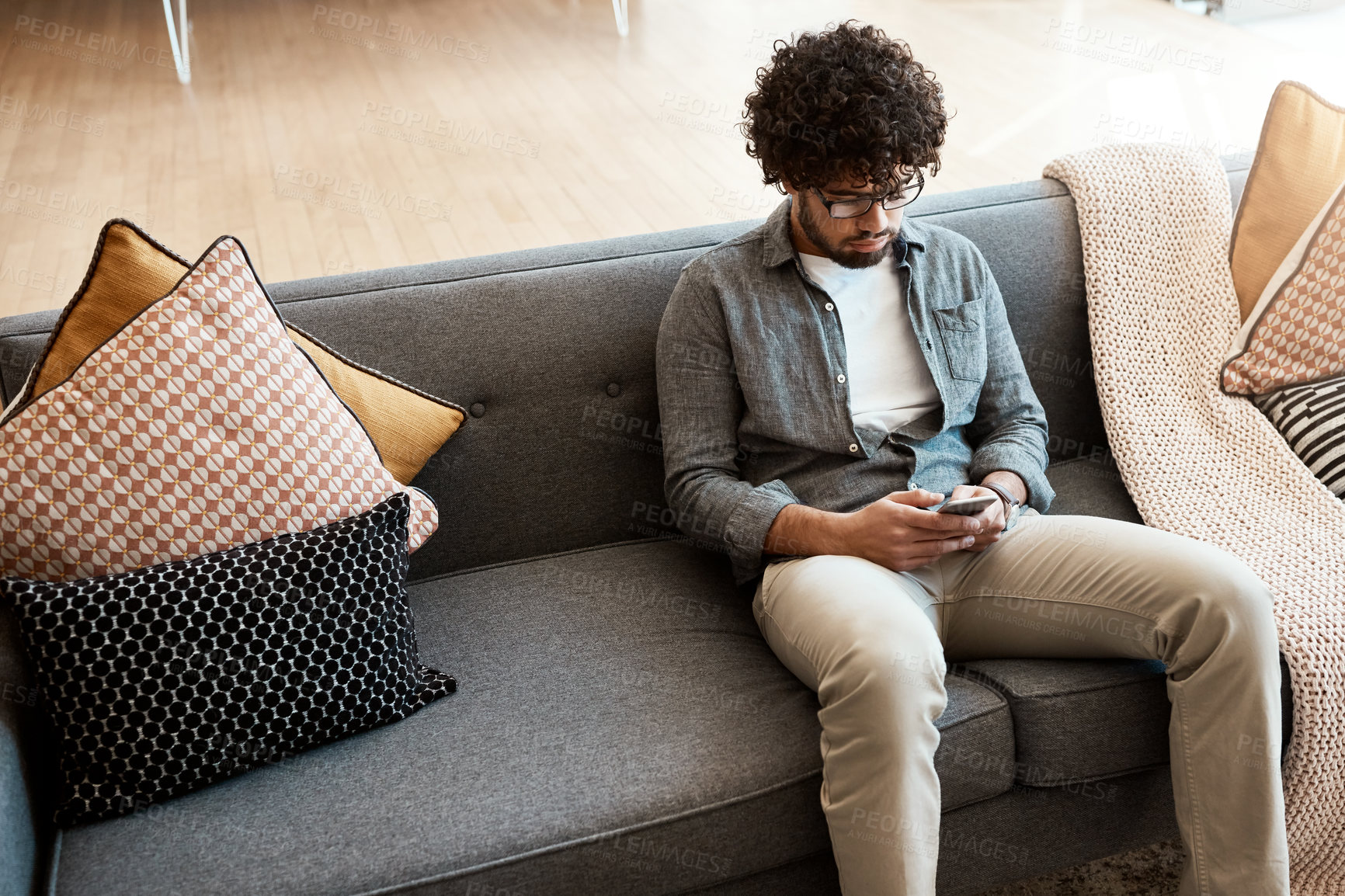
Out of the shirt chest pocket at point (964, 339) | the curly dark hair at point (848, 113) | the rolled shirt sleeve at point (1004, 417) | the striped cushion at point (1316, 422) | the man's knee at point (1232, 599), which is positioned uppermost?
the curly dark hair at point (848, 113)

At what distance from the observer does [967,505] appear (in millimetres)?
1429

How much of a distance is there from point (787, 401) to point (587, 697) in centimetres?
51

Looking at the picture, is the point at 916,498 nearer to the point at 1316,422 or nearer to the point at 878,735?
the point at 878,735

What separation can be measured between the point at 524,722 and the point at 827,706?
382 mm

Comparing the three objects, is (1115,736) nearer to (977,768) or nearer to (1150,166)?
(977,768)

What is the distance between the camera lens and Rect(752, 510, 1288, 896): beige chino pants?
1.26 meters

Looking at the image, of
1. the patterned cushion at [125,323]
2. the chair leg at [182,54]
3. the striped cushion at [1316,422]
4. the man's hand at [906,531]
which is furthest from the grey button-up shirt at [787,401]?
the chair leg at [182,54]

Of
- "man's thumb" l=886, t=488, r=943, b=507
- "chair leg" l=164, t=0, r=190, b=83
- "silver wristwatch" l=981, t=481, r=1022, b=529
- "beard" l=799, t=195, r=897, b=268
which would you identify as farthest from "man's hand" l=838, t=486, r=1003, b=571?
"chair leg" l=164, t=0, r=190, b=83

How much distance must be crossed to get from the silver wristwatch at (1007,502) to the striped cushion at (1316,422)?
1.80 ft

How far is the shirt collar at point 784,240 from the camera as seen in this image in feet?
5.39

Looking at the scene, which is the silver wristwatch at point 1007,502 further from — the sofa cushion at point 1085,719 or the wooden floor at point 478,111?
the wooden floor at point 478,111

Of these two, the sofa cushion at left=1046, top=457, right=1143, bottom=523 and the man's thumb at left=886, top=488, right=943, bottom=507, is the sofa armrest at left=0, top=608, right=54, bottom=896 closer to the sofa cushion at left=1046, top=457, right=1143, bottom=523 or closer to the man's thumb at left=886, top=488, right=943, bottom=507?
the man's thumb at left=886, top=488, right=943, bottom=507

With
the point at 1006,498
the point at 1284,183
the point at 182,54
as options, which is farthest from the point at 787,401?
the point at 182,54

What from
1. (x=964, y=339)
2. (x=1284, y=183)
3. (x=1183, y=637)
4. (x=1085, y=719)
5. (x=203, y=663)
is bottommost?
(x=1085, y=719)
